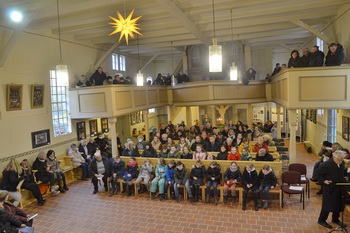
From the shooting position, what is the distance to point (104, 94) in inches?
372

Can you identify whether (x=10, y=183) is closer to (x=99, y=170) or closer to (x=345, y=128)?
(x=99, y=170)

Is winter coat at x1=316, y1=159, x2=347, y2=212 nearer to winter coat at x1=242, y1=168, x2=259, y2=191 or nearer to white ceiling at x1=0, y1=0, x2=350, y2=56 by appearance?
winter coat at x1=242, y1=168, x2=259, y2=191

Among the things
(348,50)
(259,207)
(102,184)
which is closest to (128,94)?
(102,184)

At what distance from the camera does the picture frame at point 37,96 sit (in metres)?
8.82

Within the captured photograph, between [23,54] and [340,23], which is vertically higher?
[340,23]

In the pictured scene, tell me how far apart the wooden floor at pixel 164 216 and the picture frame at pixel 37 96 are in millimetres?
3305

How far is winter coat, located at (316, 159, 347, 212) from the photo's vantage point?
17.1ft

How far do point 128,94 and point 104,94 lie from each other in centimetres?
123

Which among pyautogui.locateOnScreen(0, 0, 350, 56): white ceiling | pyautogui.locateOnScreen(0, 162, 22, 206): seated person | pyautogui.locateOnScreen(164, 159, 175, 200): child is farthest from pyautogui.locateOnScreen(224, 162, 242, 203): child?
pyautogui.locateOnScreen(0, 162, 22, 206): seated person

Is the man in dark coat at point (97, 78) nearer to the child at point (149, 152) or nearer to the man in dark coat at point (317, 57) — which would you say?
the child at point (149, 152)

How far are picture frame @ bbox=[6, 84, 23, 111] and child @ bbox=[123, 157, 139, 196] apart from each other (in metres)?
3.94

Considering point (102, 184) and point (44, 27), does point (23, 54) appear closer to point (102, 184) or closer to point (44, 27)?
point (44, 27)

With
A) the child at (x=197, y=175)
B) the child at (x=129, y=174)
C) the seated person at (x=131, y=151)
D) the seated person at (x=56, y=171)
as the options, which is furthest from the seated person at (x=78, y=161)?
the child at (x=197, y=175)

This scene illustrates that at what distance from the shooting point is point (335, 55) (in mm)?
7254
